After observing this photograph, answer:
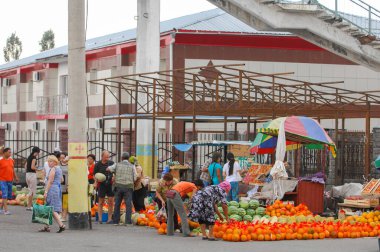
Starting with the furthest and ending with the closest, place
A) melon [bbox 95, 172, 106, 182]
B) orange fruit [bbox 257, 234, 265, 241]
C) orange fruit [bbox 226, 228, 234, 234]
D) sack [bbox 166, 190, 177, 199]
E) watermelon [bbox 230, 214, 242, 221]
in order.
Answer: melon [bbox 95, 172, 106, 182]
watermelon [bbox 230, 214, 242, 221]
sack [bbox 166, 190, 177, 199]
orange fruit [bbox 257, 234, 265, 241]
orange fruit [bbox 226, 228, 234, 234]

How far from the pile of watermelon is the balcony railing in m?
32.9

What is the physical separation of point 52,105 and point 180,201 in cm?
3799

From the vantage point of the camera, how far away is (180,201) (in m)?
21.4

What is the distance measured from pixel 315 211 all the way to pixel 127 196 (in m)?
5.48

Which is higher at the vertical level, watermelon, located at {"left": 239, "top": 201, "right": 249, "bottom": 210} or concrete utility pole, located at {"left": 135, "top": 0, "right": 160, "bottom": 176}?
concrete utility pole, located at {"left": 135, "top": 0, "right": 160, "bottom": 176}

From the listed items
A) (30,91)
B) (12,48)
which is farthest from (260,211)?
(12,48)

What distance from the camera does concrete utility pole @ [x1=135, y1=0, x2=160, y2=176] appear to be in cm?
3781

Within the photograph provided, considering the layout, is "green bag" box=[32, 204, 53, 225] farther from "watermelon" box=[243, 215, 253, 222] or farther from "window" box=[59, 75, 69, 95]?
"window" box=[59, 75, 69, 95]

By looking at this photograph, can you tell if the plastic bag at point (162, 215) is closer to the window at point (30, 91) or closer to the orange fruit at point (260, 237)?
the orange fruit at point (260, 237)

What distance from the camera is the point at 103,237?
818 inches

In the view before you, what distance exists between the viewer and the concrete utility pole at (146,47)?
37812mm

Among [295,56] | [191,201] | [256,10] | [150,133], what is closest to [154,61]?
[150,133]

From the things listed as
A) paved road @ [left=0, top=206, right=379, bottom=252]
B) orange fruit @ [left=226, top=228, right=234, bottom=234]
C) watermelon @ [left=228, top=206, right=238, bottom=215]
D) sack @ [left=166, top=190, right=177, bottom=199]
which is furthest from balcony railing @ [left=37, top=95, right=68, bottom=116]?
orange fruit @ [left=226, top=228, right=234, bottom=234]

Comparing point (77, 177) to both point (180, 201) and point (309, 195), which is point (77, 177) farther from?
point (309, 195)
